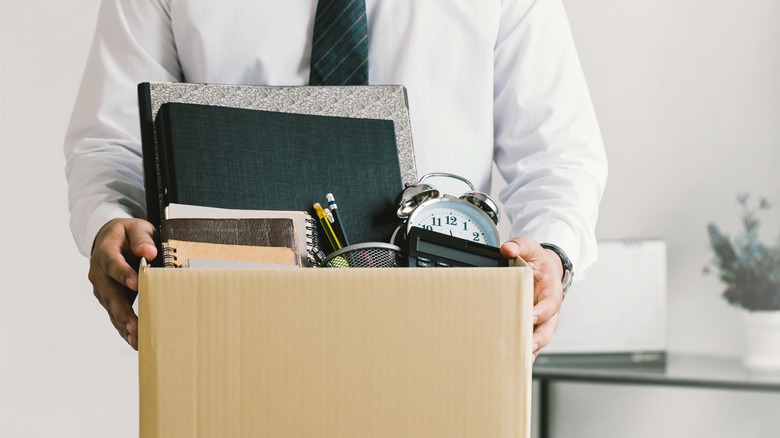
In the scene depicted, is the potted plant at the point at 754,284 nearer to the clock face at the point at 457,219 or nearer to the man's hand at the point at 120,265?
the clock face at the point at 457,219

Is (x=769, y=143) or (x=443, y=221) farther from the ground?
(x=769, y=143)

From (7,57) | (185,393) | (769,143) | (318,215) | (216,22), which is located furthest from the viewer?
(769,143)

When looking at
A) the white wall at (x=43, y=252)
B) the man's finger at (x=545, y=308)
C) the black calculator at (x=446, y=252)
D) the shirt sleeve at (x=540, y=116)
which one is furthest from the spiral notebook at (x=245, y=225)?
the white wall at (x=43, y=252)

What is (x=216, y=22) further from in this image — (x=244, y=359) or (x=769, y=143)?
(x=769, y=143)

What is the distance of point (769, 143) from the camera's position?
2469 millimetres

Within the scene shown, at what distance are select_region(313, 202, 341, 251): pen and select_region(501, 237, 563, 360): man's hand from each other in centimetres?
17

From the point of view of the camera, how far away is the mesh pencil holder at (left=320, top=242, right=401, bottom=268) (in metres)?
0.72

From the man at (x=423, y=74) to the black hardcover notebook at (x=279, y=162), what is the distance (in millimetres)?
181

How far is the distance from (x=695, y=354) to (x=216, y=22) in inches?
77.5

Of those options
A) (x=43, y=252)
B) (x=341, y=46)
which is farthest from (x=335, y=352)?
(x=43, y=252)

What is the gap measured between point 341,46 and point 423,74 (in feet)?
0.39

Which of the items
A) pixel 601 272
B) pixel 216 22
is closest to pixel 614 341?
pixel 601 272

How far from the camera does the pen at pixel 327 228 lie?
2.57 ft

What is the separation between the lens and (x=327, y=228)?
2.60 ft
